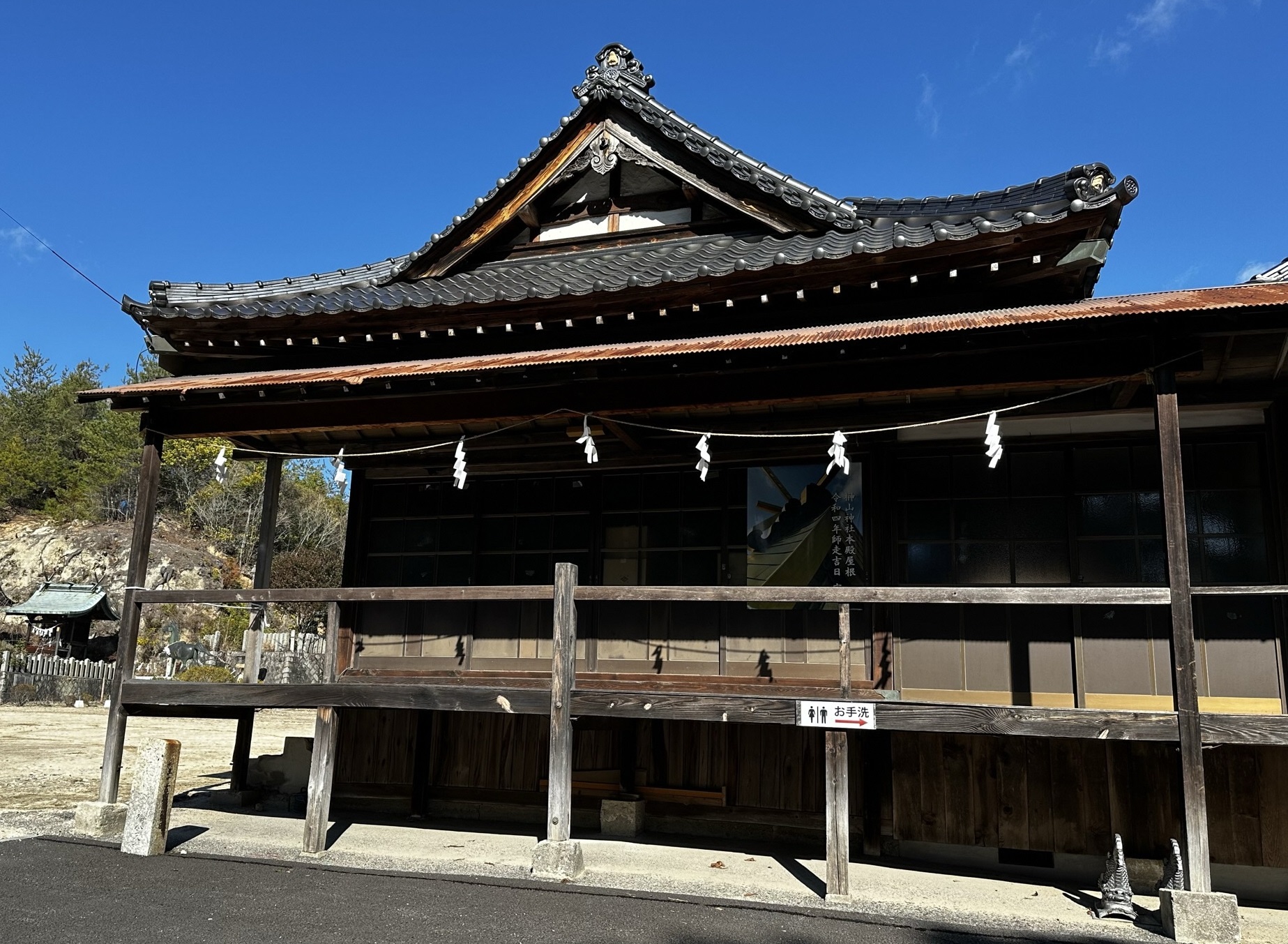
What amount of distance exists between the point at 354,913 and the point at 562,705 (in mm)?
→ 2095

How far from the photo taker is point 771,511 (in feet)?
30.0

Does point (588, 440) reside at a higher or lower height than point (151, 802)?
higher

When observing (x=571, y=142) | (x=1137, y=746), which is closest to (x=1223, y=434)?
(x=1137, y=746)

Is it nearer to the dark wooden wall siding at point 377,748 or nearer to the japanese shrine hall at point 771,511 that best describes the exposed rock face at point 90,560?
the dark wooden wall siding at point 377,748

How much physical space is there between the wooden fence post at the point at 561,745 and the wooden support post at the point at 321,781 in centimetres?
201

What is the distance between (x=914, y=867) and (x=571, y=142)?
27.2 feet

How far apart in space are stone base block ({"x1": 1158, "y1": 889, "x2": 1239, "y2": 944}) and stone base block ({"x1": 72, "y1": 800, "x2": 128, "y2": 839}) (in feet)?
28.3

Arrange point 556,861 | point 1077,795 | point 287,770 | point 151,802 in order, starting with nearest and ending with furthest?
point 556,861, point 151,802, point 1077,795, point 287,770

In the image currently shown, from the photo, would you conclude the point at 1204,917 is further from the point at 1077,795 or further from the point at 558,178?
the point at 558,178

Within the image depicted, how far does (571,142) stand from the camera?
10.5 meters

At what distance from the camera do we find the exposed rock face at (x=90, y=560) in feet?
113

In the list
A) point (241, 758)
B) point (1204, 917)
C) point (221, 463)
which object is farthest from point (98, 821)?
point (1204, 917)

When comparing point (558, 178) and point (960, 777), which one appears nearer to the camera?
point (960, 777)

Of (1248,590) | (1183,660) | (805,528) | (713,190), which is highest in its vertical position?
(713,190)
